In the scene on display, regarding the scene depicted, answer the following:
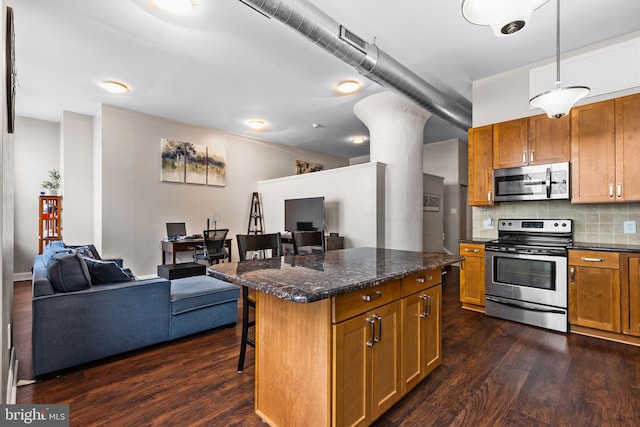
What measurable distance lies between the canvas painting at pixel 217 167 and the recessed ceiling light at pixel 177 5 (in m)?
3.76

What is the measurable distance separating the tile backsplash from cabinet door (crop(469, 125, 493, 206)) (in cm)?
33

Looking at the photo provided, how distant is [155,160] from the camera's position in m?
5.69

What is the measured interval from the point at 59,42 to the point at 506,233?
18.3 ft

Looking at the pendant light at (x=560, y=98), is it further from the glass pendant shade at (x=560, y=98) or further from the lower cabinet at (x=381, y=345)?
the lower cabinet at (x=381, y=345)

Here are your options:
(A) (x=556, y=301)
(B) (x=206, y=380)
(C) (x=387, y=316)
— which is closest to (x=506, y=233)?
(A) (x=556, y=301)

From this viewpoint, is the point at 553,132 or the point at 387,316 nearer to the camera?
the point at 387,316

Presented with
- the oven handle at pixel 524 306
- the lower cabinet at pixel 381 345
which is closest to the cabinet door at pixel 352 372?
the lower cabinet at pixel 381 345

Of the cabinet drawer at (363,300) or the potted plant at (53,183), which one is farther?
the potted plant at (53,183)

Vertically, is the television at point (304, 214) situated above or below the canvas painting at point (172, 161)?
below

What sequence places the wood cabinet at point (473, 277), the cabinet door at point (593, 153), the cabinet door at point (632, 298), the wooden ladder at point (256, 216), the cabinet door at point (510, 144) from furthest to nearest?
1. the wooden ladder at point (256, 216)
2. the wood cabinet at point (473, 277)
3. the cabinet door at point (510, 144)
4. the cabinet door at point (593, 153)
5. the cabinet door at point (632, 298)

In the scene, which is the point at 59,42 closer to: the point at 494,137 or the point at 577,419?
the point at 494,137

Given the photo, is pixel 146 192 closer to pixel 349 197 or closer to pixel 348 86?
pixel 349 197

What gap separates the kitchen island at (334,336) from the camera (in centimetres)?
146

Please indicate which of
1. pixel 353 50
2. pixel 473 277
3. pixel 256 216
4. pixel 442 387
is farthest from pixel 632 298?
pixel 256 216
